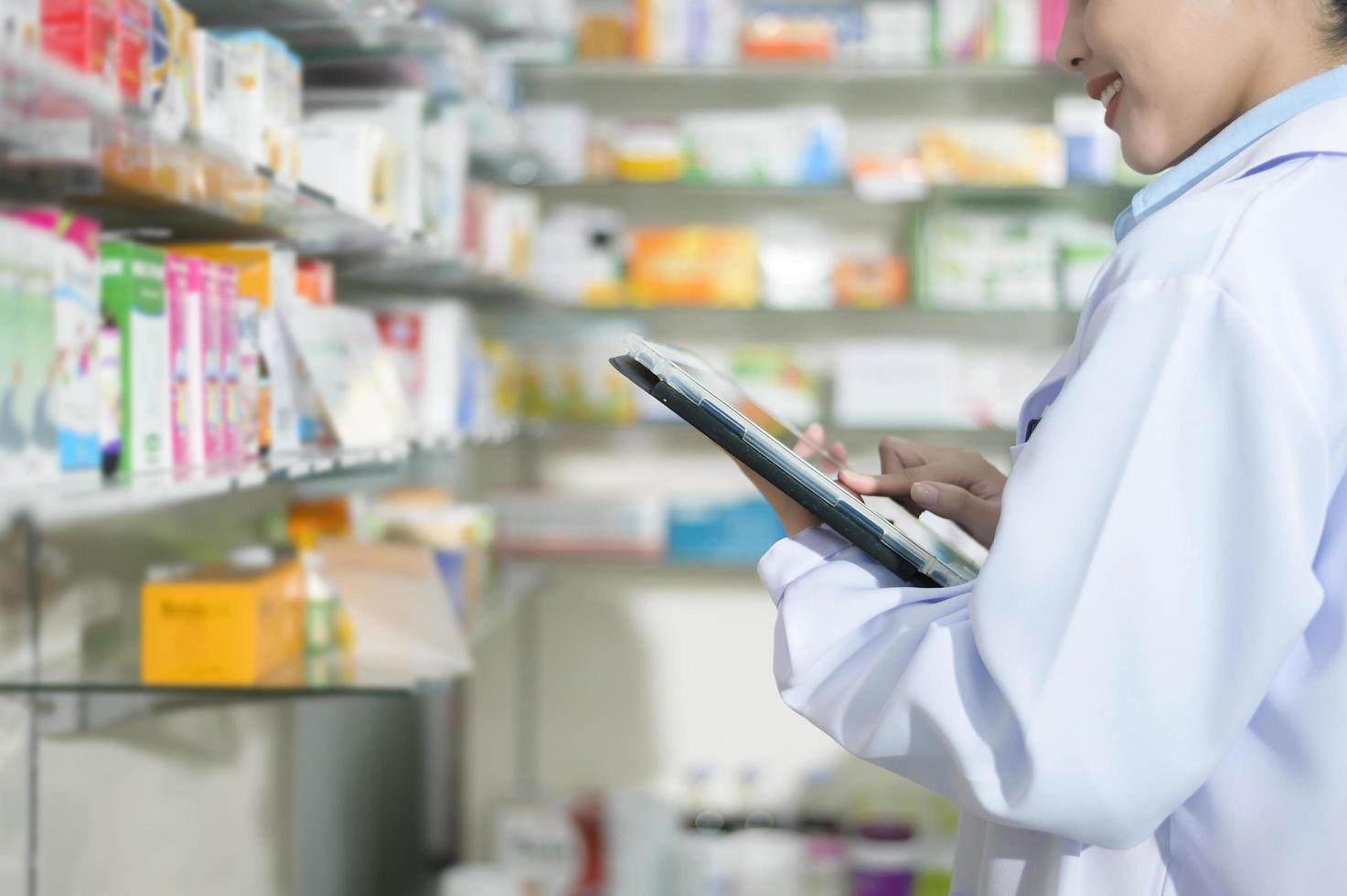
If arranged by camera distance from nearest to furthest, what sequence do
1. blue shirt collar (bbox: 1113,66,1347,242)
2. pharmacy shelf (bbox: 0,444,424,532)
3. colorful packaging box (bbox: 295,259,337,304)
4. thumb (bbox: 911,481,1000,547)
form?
blue shirt collar (bbox: 1113,66,1347,242)
thumb (bbox: 911,481,1000,547)
pharmacy shelf (bbox: 0,444,424,532)
colorful packaging box (bbox: 295,259,337,304)

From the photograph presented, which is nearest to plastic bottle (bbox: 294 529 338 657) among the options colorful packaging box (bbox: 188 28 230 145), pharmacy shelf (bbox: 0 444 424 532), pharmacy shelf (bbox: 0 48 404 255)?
pharmacy shelf (bbox: 0 444 424 532)

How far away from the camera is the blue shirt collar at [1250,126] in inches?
36.7

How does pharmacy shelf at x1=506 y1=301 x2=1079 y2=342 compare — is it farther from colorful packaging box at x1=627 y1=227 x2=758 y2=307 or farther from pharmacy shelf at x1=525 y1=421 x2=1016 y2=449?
pharmacy shelf at x1=525 y1=421 x2=1016 y2=449

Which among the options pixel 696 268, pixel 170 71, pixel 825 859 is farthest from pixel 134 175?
pixel 825 859

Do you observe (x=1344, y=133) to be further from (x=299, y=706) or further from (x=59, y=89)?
(x=299, y=706)

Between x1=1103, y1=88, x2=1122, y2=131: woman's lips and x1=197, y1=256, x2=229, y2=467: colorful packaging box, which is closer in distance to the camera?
x1=1103, y1=88, x2=1122, y2=131: woman's lips

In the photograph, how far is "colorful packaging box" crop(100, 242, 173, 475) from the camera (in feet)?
4.93

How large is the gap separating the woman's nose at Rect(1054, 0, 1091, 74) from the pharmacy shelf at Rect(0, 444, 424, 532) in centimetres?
102

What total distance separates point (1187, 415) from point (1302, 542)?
0.10 meters

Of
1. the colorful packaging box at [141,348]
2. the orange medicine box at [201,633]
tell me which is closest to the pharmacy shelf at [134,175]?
the colorful packaging box at [141,348]

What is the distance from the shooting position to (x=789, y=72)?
3.71m

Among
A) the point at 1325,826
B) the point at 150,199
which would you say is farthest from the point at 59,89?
the point at 1325,826

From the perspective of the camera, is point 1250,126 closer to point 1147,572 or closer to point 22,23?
point 1147,572

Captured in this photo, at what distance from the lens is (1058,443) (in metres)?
0.82
